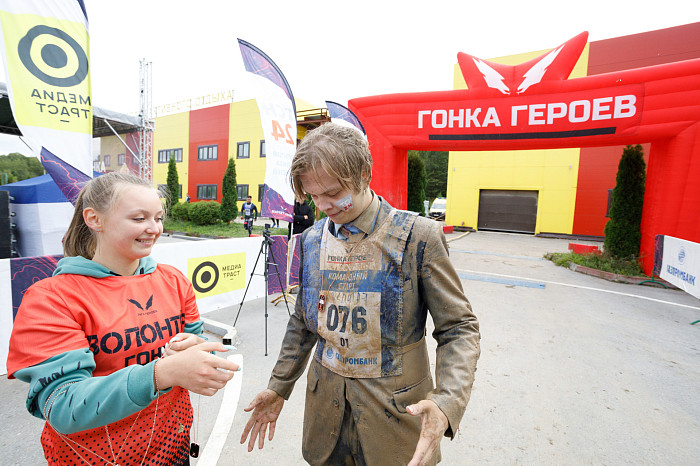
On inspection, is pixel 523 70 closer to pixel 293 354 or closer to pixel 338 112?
pixel 338 112

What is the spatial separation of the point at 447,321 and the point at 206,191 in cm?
3094

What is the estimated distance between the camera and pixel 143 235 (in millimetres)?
1313

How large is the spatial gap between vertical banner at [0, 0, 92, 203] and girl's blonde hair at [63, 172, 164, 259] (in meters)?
2.30

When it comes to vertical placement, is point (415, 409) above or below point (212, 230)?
above

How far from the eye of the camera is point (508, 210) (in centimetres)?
1966

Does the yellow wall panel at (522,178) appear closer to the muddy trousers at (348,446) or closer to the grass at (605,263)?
the grass at (605,263)

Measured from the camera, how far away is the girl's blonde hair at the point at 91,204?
1.30 metres

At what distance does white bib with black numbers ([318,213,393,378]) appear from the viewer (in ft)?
4.13

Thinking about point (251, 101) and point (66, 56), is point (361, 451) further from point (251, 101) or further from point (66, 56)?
point (251, 101)

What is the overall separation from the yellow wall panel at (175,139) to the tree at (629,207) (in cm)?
3112

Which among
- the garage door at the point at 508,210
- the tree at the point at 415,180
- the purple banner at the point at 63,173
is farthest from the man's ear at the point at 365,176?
the garage door at the point at 508,210

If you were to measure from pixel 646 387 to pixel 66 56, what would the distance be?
6.89 meters

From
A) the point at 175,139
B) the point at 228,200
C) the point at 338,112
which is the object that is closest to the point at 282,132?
the point at 338,112

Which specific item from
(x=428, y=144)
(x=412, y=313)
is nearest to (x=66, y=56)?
(x=412, y=313)
